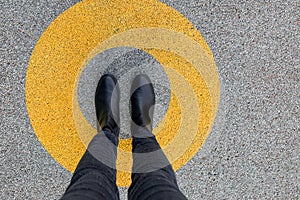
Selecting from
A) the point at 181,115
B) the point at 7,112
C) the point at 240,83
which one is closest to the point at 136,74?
the point at 181,115

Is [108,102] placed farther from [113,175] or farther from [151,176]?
[151,176]

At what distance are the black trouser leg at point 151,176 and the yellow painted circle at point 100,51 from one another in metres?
0.34

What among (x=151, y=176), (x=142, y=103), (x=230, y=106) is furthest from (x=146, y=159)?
(x=230, y=106)

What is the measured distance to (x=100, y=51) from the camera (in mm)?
1580

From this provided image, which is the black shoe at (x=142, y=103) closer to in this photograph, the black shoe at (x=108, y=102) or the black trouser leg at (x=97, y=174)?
the black shoe at (x=108, y=102)

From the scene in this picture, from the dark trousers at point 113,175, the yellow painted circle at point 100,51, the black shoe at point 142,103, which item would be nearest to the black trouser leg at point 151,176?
the dark trousers at point 113,175

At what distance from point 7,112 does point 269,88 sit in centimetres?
136

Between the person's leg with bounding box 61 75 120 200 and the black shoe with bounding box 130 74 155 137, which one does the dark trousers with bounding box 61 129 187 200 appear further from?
the black shoe with bounding box 130 74 155 137

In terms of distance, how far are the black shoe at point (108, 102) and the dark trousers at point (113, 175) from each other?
0.41ft

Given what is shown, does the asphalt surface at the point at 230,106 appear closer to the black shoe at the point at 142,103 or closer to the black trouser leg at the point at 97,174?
the black shoe at the point at 142,103

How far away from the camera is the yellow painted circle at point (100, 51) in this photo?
5.16 ft

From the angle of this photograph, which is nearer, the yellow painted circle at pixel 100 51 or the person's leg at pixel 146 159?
the person's leg at pixel 146 159

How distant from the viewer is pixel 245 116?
1604mm

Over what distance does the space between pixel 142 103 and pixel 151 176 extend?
1.68ft
